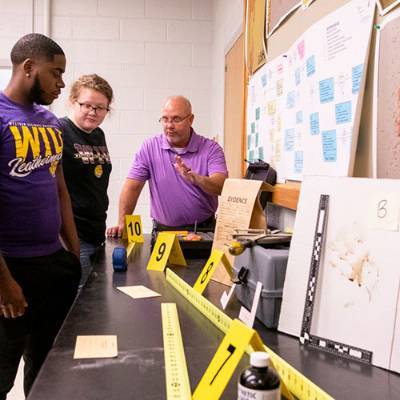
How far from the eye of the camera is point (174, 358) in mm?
977

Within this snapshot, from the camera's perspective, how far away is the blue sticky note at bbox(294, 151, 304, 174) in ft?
5.87

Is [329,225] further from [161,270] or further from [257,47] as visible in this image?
[257,47]

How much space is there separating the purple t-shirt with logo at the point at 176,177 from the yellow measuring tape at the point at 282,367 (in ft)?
3.85

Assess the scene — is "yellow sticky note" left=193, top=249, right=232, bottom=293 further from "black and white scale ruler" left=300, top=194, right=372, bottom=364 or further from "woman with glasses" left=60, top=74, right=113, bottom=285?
"woman with glasses" left=60, top=74, right=113, bottom=285

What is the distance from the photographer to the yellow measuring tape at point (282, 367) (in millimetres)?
802

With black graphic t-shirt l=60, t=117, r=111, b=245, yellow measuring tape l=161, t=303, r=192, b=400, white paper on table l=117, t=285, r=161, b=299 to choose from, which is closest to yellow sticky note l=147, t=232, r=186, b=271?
white paper on table l=117, t=285, r=161, b=299

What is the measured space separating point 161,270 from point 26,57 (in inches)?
33.7

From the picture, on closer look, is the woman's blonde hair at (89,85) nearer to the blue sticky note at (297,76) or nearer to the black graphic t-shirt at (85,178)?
the black graphic t-shirt at (85,178)

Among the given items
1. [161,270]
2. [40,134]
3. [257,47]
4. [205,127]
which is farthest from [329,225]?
[205,127]

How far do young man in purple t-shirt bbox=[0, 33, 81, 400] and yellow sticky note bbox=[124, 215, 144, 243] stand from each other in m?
0.55

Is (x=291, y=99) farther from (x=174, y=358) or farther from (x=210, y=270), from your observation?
(x=174, y=358)

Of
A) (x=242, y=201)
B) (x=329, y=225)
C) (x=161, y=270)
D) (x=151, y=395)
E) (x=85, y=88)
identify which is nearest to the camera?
(x=151, y=395)

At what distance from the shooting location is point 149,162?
8.90 ft

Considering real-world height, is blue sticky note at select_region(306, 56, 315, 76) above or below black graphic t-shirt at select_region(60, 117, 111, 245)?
above
